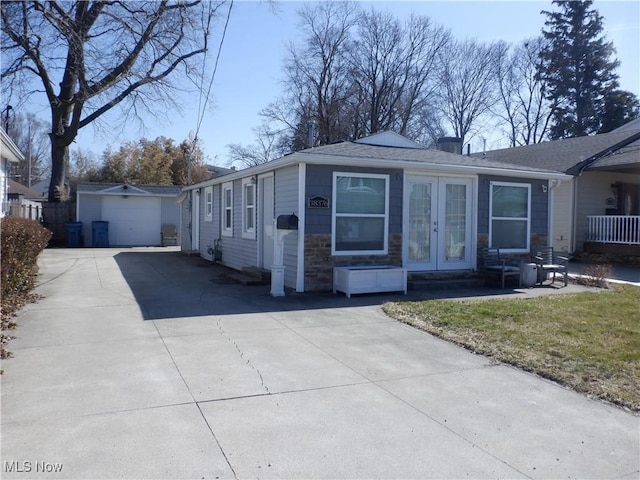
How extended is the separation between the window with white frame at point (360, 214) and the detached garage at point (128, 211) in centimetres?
1635

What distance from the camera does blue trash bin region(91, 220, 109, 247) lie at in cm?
2238

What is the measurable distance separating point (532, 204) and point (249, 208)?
6.86 m

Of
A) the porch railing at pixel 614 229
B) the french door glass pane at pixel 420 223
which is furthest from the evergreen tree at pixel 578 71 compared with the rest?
the french door glass pane at pixel 420 223

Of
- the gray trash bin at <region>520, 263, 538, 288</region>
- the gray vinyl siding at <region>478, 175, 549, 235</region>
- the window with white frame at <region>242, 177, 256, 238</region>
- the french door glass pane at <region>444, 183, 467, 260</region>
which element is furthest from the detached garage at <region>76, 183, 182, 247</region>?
the gray trash bin at <region>520, 263, 538, 288</region>

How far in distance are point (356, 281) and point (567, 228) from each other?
11.7 meters

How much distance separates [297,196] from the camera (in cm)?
948

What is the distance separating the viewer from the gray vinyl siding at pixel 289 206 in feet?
31.5

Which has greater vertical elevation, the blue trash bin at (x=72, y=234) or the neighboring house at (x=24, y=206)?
the neighboring house at (x=24, y=206)

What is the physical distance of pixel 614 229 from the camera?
54.5 feet

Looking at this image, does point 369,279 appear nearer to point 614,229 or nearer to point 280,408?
point 280,408

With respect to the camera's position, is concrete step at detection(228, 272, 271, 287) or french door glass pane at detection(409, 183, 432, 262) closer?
concrete step at detection(228, 272, 271, 287)

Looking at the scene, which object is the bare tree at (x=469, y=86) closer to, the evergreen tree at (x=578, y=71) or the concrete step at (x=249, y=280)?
the evergreen tree at (x=578, y=71)

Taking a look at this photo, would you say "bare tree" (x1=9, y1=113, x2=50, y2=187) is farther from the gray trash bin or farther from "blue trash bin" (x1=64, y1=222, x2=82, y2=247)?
the gray trash bin

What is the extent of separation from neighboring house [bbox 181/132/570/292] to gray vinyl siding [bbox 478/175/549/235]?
0.07 ft
